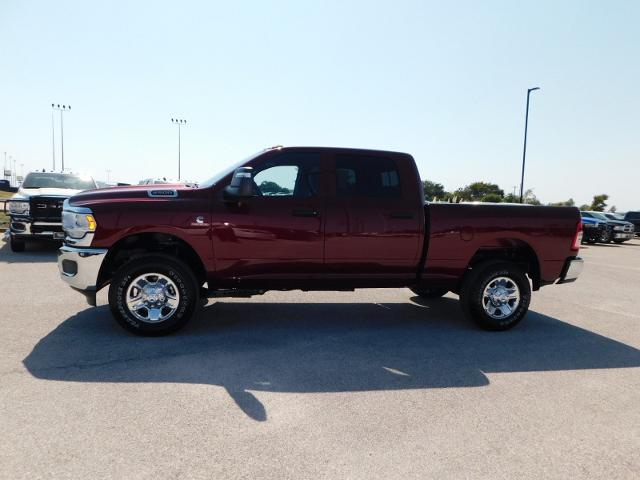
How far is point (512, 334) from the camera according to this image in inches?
210

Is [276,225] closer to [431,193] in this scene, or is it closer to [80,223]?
[80,223]

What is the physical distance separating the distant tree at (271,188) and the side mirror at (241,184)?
34 centimetres

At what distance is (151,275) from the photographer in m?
4.74

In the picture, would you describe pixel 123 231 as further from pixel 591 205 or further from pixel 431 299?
pixel 591 205

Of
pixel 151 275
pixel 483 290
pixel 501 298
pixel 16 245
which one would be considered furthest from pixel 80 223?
pixel 16 245

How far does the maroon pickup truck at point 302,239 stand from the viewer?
471 centimetres

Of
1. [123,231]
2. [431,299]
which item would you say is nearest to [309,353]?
[123,231]

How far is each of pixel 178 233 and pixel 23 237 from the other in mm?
7157

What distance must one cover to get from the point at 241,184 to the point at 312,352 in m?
1.74

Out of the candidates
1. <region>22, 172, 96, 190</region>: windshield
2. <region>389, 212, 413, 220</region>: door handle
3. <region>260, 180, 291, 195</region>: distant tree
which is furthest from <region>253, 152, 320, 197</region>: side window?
<region>22, 172, 96, 190</region>: windshield

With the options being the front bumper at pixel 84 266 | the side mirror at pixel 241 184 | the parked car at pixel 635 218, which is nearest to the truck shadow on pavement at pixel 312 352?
the front bumper at pixel 84 266

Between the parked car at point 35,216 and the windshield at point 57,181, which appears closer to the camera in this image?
the parked car at point 35,216

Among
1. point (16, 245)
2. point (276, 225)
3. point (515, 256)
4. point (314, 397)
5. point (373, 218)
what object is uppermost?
point (373, 218)

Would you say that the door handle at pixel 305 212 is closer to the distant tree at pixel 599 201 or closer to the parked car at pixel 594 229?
the parked car at pixel 594 229
